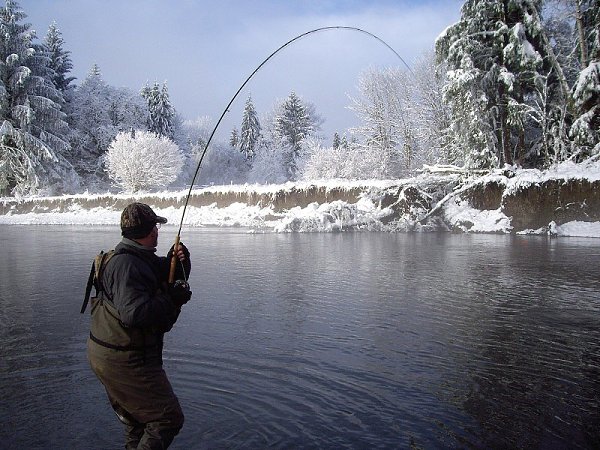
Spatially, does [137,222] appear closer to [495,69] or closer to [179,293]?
[179,293]

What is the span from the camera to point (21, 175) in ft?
155

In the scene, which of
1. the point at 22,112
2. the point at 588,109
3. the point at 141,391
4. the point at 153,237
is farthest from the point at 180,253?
the point at 22,112

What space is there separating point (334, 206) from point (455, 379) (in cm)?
2389

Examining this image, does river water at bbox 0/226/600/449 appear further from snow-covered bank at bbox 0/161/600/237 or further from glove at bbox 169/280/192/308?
snow-covered bank at bbox 0/161/600/237

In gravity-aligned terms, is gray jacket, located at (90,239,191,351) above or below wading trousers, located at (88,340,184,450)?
above

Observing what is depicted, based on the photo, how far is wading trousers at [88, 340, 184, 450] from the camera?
3131 mm

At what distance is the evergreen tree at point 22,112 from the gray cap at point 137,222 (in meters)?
48.6

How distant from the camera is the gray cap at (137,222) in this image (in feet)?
10.7

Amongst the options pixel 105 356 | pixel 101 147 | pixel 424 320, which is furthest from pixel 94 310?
pixel 101 147

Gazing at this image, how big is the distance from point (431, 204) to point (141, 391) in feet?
89.8

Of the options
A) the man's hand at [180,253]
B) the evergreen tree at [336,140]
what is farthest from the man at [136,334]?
the evergreen tree at [336,140]

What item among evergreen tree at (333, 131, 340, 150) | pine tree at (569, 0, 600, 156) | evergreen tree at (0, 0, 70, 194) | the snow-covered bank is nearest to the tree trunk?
pine tree at (569, 0, 600, 156)

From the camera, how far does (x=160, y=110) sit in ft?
261

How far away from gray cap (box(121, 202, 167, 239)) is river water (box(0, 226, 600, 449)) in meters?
1.61
